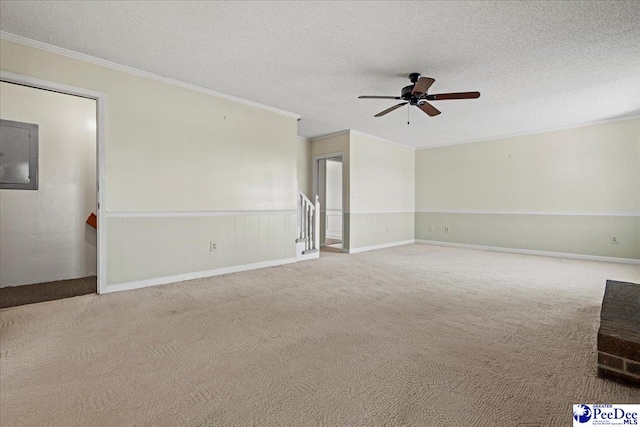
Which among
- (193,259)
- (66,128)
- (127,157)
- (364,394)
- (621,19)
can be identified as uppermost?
(621,19)

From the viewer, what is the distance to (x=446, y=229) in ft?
25.0

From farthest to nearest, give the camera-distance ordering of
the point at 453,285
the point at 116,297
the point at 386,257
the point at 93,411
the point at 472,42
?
1. the point at 386,257
2. the point at 453,285
3. the point at 116,297
4. the point at 472,42
5. the point at 93,411

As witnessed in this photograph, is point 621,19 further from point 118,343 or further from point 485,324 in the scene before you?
point 118,343

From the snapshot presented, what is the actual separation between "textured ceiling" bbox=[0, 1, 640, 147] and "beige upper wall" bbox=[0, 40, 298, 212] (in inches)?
9.3

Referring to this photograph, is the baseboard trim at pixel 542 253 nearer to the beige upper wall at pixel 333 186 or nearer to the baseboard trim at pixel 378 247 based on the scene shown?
the baseboard trim at pixel 378 247

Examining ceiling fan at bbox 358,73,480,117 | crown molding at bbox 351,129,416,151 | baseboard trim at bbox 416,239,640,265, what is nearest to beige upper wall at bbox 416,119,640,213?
crown molding at bbox 351,129,416,151

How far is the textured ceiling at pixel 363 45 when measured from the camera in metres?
2.44

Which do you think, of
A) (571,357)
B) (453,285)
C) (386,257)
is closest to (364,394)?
(571,357)

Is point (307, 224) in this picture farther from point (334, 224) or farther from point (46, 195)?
point (46, 195)

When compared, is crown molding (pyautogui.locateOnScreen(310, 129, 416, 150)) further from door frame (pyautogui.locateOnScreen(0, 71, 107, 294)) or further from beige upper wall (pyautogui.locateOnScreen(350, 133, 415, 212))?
door frame (pyautogui.locateOnScreen(0, 71, 107, 294))

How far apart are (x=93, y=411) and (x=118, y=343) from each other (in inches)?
31.2

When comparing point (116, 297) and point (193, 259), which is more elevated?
point (193, 259)

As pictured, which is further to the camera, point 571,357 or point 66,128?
point 66,128

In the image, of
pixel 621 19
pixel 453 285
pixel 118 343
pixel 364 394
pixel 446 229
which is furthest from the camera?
pixel 446 229
